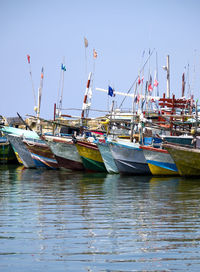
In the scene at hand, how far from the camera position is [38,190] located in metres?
22.2

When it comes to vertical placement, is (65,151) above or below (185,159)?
below

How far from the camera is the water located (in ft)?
30.3

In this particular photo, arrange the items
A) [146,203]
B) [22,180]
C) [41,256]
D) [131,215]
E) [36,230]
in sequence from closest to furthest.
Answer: [41,256]
[36,230]
[131,215]
[146,203]
[22,180]

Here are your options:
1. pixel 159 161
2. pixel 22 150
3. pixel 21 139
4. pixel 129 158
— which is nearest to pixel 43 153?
pixel 21 139

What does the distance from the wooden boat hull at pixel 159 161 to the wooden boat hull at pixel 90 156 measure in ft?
15.2

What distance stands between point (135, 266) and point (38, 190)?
13673 mm

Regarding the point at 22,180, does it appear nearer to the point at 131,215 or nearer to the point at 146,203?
the point at 146,203

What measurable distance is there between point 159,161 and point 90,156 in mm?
5648

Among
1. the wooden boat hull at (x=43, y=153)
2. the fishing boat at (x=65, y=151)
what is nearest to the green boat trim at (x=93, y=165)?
the fishing boat at (x=65, y=151)

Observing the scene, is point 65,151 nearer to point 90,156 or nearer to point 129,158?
point 90,156

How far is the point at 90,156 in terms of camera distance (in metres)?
33.1

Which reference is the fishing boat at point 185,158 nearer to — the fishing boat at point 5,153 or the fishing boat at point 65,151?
the fishing boat at point 65,151

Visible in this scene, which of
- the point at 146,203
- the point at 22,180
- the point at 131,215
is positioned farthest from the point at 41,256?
the point at 22,180

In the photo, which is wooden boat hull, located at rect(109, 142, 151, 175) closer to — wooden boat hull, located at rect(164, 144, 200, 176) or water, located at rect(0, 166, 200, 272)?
wooden boat hull, located at rect(164, 144, 200, 176)
